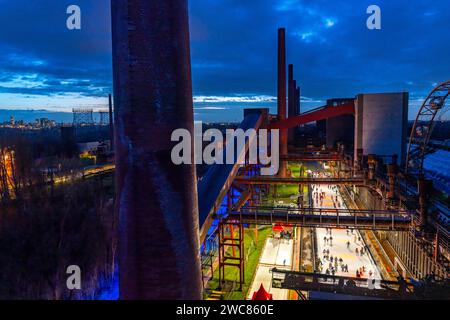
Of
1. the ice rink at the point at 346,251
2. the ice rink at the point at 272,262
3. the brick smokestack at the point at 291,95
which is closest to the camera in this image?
the ice rink at the point at 272,262

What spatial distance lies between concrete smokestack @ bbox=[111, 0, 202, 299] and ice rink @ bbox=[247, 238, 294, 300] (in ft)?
33.3

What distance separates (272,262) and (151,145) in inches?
581

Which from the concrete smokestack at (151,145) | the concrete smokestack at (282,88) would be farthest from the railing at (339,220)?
the concrete smokestack at (282,88)

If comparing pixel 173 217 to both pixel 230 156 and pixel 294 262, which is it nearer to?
pixel 230 156

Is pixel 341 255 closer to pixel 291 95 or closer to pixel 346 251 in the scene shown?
pixel 346 251

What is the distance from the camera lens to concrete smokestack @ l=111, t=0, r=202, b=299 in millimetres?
4664

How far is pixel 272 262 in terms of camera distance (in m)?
17.6

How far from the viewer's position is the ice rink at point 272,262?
559 inches

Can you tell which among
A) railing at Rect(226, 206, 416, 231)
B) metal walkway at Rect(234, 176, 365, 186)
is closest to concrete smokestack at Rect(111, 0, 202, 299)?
railing at Rect(226, 206, 416, 231)

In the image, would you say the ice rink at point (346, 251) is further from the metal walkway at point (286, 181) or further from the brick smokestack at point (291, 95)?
the brick smokestack at point (291, 95)

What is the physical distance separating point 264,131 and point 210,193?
57.2 feet

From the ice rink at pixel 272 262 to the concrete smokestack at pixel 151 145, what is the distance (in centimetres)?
1014
